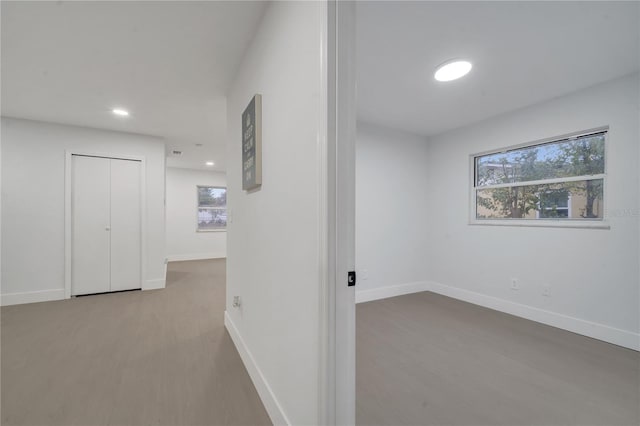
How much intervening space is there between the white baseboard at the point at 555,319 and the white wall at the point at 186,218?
6.07 metres

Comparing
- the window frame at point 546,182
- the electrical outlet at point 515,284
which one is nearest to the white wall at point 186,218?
the window frame at point 546,182

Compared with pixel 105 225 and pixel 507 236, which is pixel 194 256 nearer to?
pixel 105 225

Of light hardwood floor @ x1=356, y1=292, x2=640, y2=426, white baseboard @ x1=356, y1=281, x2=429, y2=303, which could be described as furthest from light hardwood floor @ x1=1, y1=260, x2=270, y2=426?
white baseboard @ x1=356, y1=281, x2=429, y2=303

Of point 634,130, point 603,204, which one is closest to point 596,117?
point 634,130

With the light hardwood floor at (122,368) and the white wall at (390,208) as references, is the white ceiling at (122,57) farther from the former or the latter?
the light hardwood floor at (122,368)

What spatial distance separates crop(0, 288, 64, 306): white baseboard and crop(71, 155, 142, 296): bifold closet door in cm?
18

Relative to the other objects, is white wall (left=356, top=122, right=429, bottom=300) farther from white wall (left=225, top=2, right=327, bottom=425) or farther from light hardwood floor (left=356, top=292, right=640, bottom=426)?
white wall (left=225, top=2, right=327, bottom=425)

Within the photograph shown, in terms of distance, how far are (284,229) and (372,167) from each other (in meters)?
2.60

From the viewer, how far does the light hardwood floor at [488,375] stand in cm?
152

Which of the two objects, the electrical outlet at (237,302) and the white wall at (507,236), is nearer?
the electrical outlet at (237,302)

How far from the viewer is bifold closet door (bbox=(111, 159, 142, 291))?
12.6 ft

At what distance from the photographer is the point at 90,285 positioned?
3684mm

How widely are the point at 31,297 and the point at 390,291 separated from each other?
15.9 ft

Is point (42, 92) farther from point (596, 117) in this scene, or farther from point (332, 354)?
point (596, 117)
